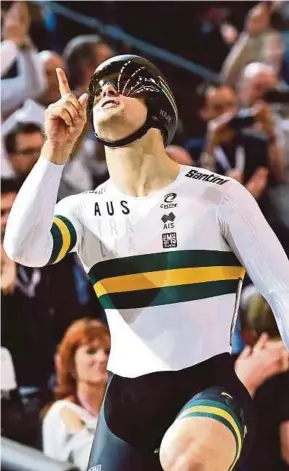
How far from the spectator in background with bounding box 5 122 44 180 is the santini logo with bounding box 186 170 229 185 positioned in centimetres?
142

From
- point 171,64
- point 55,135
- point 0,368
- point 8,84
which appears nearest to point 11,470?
point 0,368

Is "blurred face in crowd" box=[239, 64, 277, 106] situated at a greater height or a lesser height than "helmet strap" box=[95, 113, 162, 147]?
lesser

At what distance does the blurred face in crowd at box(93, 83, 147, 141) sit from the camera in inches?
61.5

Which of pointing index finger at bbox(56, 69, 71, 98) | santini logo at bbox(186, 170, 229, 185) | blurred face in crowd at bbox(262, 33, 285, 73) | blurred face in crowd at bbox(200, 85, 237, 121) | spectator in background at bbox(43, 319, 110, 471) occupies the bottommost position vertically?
spectator in background at bbox(43, 319, 110, 471)

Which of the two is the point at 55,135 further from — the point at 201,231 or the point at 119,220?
the point at 201,231

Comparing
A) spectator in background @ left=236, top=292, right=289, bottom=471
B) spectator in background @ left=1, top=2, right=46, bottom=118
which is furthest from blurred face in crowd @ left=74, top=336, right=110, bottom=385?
spectator in background @ left=1, top=2, right=46, bottom=118

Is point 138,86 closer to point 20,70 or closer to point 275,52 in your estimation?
point 20,70

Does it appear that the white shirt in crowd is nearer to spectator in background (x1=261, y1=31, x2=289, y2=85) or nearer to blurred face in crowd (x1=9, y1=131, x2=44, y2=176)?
blurred face in crowd (x1=9, y1=131, x2=44, y2=176)

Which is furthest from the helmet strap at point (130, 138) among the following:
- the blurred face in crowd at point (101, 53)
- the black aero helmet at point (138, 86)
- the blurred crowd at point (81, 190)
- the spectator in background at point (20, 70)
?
the blurred face in crowd at point (101, 53)

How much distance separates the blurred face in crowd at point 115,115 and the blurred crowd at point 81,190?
102 centimetres

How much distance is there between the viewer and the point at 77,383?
2.66m

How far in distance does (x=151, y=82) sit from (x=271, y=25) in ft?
7.49

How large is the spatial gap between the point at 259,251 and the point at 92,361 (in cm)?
121

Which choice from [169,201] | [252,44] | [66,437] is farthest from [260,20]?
[169,201]
